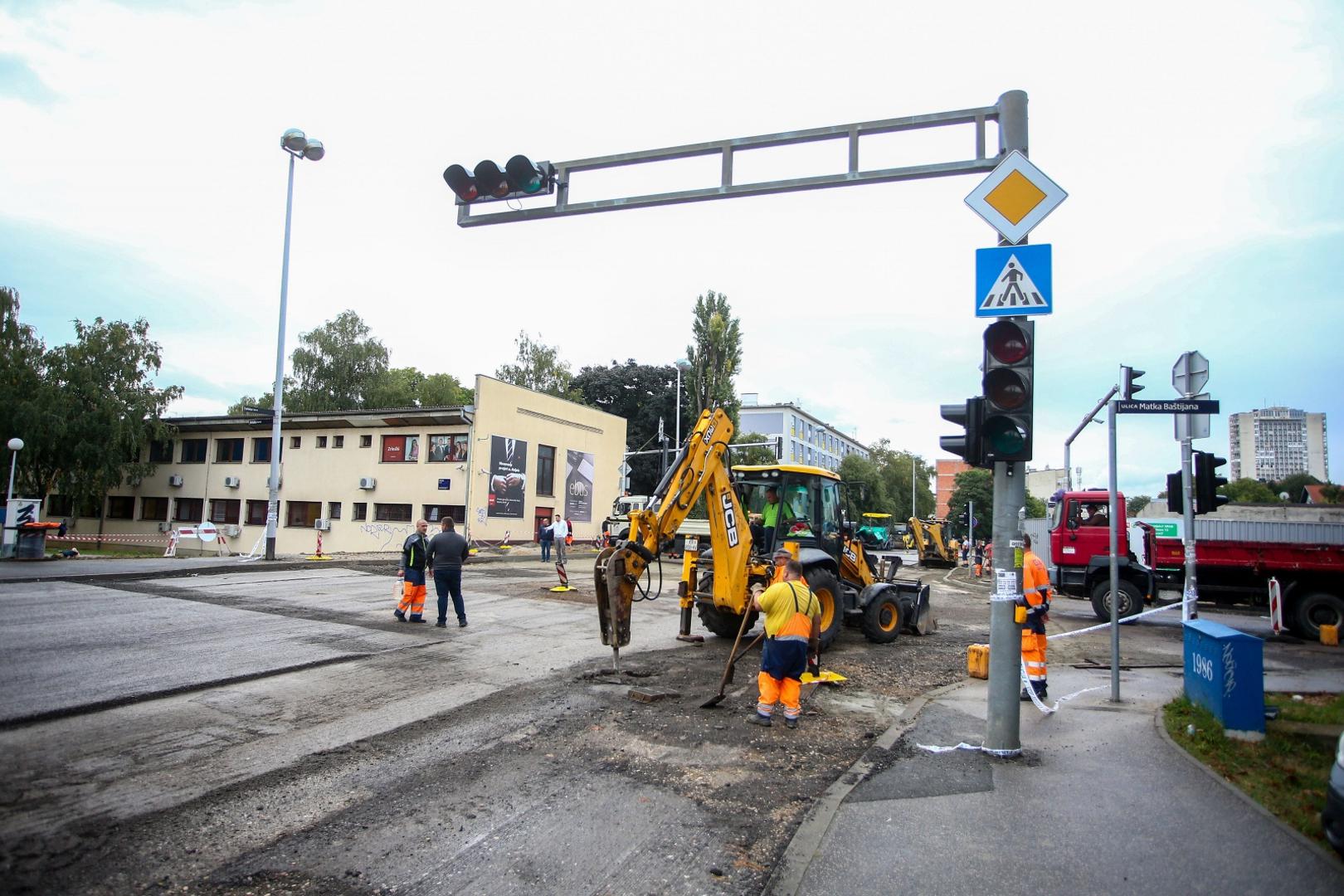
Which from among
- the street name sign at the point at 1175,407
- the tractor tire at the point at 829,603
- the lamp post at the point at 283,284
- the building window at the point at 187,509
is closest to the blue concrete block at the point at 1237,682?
the street name sign at the point at 1175,407

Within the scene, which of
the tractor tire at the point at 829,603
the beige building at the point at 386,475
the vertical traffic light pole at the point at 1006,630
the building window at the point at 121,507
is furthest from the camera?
the building window at the point at 121,507

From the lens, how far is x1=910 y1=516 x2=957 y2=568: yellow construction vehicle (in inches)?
1619

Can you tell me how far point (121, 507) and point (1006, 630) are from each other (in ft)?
173

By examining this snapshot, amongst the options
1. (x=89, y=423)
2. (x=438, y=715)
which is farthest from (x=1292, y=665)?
(x=89, y=423)

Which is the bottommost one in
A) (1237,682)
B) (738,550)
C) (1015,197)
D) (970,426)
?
(1237,682)

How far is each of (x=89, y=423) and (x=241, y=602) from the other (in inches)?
1384

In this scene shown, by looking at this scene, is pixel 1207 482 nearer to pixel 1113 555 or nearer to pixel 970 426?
pixel 1113 555

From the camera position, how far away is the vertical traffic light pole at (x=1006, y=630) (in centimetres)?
618

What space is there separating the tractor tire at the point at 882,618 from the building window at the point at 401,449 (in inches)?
1044

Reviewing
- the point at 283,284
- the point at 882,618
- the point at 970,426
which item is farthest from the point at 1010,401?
the point at 283,284

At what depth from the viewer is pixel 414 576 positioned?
12.5 m

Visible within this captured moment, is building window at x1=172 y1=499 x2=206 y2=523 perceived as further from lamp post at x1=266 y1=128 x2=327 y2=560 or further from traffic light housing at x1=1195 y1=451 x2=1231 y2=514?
traffic light housing at x1=1195 y1=451 x2=1231 y2=514

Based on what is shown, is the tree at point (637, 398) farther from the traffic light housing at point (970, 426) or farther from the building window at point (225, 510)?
the traffic light housing at point (970, 426)

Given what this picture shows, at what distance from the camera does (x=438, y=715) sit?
23.6 feet
